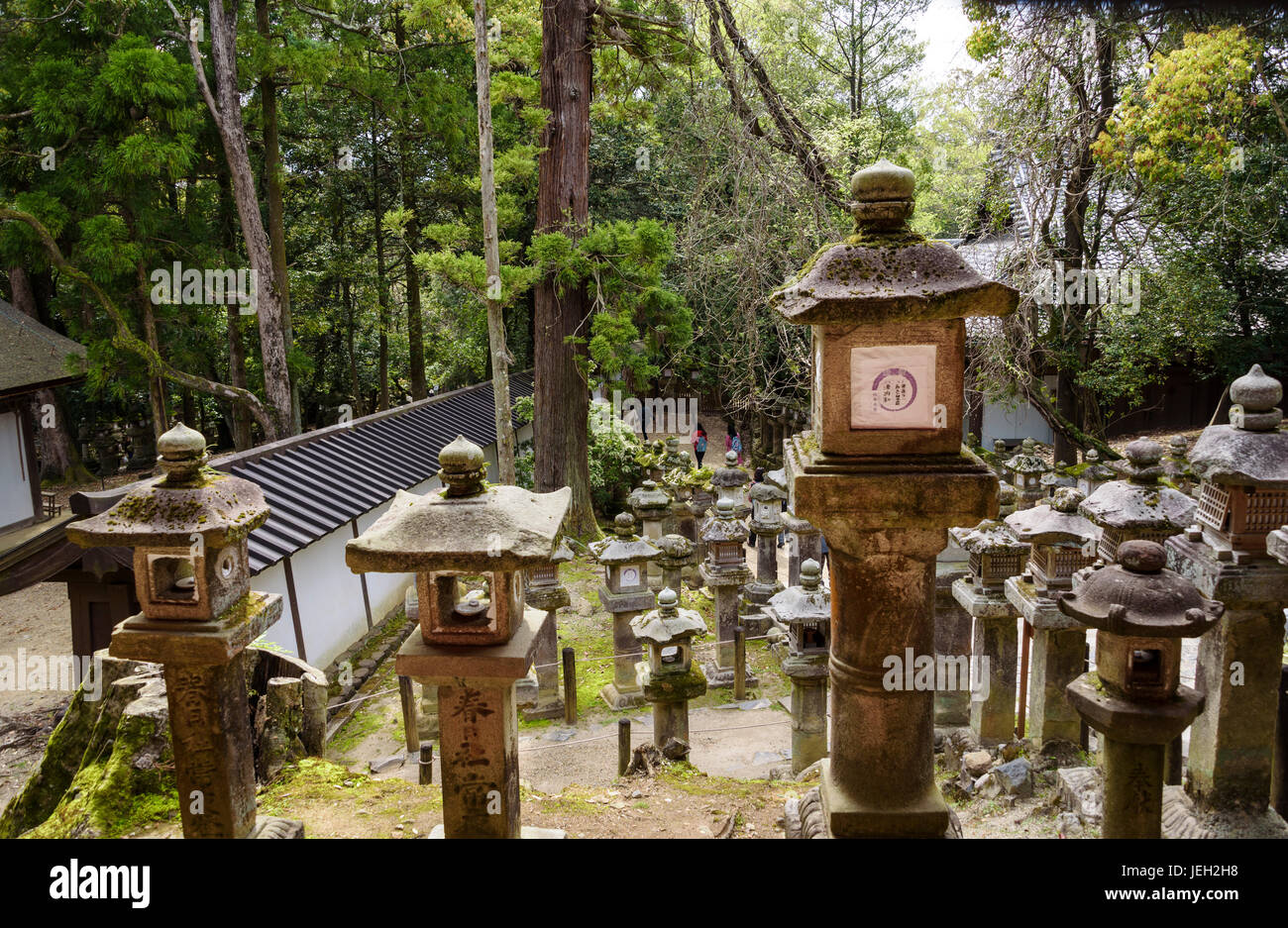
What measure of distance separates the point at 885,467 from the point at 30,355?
1690 centimetres

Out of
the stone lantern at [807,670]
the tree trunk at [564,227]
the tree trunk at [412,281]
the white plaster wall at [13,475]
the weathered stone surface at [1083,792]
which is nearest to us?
the weathered stone surface at [1083,792]

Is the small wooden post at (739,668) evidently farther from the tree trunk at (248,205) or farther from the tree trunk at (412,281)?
the tree trunk at (412,281)

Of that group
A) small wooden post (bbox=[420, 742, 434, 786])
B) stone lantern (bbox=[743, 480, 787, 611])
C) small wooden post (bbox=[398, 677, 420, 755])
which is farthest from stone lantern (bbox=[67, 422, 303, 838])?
stone lantern (bbox=[743, 480, 787, 611])

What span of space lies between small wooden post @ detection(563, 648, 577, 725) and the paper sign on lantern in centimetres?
574

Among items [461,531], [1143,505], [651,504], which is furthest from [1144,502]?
[651,504]

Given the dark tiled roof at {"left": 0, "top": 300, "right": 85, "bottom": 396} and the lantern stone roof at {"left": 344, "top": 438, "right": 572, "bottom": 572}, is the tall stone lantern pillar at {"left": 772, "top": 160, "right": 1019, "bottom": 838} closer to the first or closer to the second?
the lantern stone roof at {"left": 344, "top": 438, "right": 572, "bottom": 572}

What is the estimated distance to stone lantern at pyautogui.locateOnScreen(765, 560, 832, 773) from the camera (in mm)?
6887

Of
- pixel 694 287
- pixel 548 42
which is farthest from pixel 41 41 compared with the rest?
pixel 694 287

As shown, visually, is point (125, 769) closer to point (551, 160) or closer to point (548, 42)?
point (551, 160)

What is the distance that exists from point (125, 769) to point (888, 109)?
21.4m

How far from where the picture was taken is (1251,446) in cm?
405

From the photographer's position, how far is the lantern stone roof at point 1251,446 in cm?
396

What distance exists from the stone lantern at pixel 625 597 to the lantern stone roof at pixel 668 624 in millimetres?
1366

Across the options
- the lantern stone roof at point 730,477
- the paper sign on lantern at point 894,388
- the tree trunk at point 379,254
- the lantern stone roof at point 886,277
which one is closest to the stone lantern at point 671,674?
the paper sign on lantern at point 894,388
